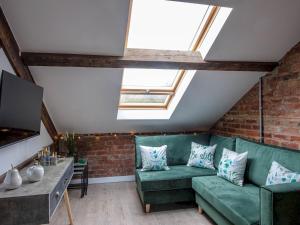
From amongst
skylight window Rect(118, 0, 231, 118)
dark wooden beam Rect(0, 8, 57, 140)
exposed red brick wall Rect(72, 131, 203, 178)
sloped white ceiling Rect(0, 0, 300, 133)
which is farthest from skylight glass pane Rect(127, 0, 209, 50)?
exposed red brick wall Rect(72, 131, 203, 178)

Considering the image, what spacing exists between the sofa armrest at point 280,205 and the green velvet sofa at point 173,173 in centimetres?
139

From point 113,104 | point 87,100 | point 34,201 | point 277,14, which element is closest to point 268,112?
point 277,14

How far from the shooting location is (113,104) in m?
3.53

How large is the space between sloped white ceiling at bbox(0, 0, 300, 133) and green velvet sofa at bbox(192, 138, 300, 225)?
956mm

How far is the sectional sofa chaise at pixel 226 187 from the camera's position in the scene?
1838 millimetres

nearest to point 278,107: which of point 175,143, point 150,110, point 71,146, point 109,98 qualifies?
point 175,143

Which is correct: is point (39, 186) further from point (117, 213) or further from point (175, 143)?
→ point (175, 143)

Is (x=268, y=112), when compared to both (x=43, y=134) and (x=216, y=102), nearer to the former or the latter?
(x=216, y=102)

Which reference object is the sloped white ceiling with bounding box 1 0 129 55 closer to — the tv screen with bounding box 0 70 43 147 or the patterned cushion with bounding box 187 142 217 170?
the tv screen with bounding box 0 70 43 147

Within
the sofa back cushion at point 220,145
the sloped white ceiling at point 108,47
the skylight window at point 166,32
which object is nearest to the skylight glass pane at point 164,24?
the skylight window at point 166,32

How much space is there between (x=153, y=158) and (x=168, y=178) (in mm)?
450

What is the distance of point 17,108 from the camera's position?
6.97 feet

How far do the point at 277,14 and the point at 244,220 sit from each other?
2.03m

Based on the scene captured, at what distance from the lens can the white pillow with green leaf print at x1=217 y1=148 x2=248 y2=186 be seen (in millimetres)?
2812
